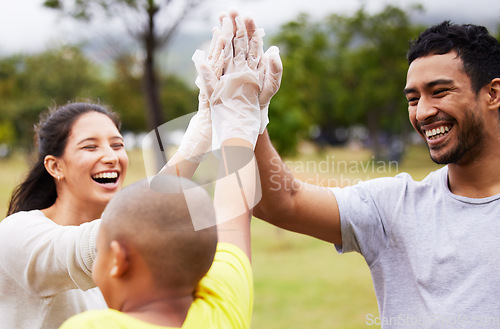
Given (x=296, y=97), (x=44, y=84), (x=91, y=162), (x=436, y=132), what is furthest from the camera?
(x=44, y=84)

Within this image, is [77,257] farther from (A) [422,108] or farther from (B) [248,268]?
(A) [422,108]

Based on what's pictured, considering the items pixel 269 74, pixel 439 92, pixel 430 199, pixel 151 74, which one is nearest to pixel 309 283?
pixel 430 199

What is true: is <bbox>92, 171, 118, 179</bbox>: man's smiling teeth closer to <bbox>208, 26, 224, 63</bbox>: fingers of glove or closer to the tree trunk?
<bbox>208, 26, 224, 63</bbox>: fingers of glove

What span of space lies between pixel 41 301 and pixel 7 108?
34677 mm

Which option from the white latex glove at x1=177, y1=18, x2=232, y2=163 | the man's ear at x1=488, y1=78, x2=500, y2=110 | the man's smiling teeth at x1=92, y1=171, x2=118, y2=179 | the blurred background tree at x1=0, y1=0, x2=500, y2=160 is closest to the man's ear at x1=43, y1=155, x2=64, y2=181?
the man's smiling teeth at x1=92, y1=171, x2=118, y2=179

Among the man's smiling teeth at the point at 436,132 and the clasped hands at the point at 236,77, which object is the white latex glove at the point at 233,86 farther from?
the man's smiling teeth at the point at 436,132

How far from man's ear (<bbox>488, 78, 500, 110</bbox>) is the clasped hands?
0.87m

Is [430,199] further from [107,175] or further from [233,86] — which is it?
[107,175]

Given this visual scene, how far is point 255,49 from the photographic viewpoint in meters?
1.69

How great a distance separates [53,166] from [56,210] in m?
0.21

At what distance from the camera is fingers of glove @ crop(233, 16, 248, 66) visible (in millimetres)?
1639

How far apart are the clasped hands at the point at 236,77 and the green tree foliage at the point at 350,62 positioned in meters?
22.3

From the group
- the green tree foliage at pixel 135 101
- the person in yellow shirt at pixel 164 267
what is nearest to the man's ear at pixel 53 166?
the person in yellow shirt at pixel 164 267

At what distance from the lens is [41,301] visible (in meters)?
2.00
